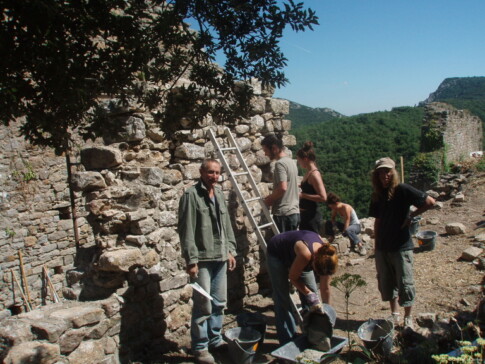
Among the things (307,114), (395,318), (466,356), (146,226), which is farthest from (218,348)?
(307,114)

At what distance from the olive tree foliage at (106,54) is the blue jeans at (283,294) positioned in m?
1.51

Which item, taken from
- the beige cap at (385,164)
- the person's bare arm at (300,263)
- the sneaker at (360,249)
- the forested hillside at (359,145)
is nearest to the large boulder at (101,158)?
the person's bare arm at (300,263)

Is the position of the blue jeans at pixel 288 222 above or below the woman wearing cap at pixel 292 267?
above

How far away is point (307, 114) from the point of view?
153ft

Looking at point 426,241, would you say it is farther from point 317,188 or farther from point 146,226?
point 146,226

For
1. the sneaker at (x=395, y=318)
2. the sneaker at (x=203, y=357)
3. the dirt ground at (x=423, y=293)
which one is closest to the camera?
the sneaker at (x=203, y=357)

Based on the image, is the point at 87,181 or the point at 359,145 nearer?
the point at 87,181

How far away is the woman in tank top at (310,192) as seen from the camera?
486cm

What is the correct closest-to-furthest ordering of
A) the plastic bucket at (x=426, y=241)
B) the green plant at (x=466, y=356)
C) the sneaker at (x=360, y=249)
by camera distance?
1. the green plant at (x=466, y=356)
2. the plastic bucket at (x=426, y=241)
3. the sneaker at (x=360, y=249)

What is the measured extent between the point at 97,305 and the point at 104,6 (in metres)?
2.35

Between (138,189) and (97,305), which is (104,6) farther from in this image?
(97,305)

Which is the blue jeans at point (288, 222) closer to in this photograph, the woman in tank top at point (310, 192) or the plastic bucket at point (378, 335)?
the woman in tank top at point (310, 192)

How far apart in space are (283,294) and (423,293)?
7.95 ft

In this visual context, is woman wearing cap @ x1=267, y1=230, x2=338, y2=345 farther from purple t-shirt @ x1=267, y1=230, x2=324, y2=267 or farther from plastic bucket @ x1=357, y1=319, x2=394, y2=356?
plastic bucket @ x1=357, y1=319, x2=394, y2=356
